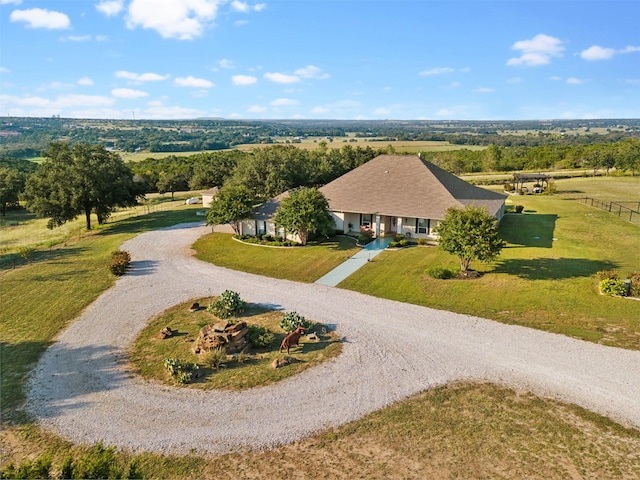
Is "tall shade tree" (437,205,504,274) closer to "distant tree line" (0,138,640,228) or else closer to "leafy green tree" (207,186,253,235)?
"leafy green tree" (207,186,253,235)

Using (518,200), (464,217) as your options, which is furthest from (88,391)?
(518,200)

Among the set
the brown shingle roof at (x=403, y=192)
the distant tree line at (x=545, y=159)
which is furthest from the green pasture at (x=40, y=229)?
the distant tree line at (x=545, y=159)

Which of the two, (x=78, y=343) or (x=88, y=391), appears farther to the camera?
(x=78, y=343)

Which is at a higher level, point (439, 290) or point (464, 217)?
point (464, 217)

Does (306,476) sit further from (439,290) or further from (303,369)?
(439,290)

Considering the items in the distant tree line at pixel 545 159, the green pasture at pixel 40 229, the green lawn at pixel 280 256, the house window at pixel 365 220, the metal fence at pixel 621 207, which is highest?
the distant tree line at pixel 545 159

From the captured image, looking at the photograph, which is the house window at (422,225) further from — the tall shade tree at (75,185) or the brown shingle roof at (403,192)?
the tall shade tree at (75,185)
